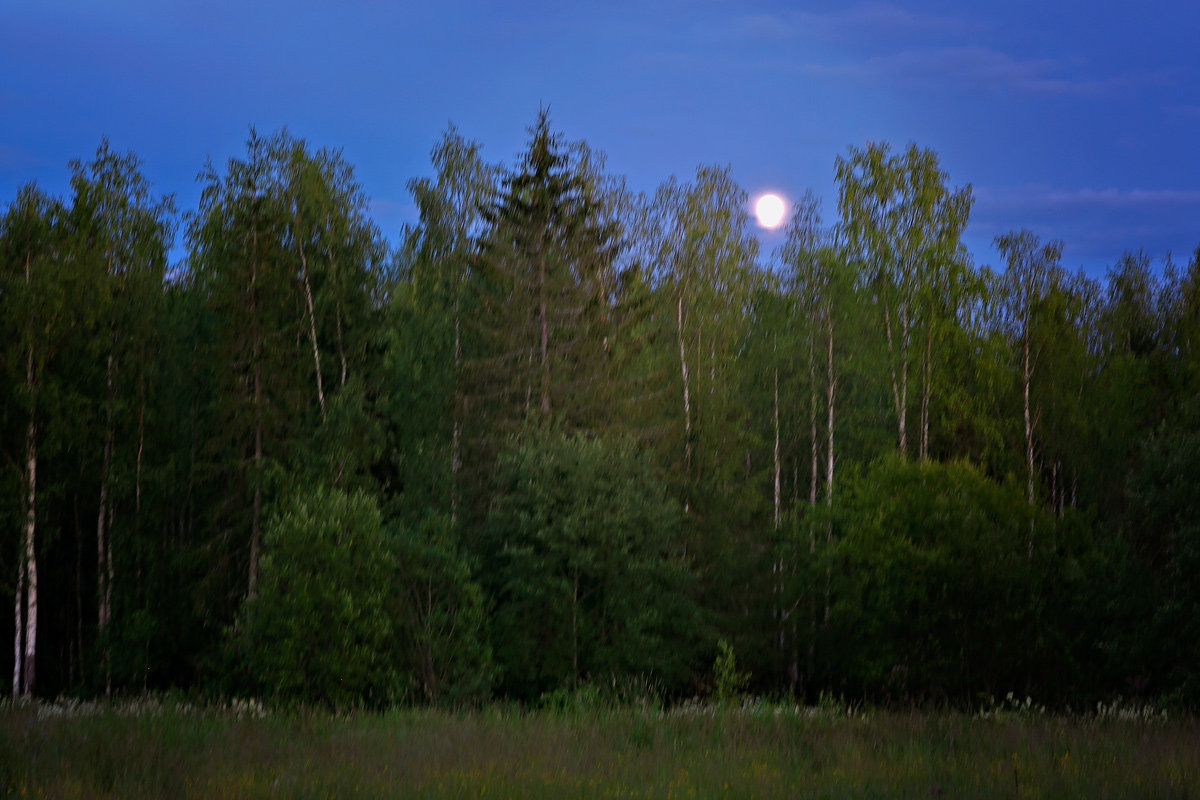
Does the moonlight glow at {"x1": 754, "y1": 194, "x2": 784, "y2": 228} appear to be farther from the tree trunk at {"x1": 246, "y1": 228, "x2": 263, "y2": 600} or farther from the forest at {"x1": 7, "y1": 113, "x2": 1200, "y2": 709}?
the tree trunk at {"x1": 246, "y1": 228, "x2": 263, "y2": 600}

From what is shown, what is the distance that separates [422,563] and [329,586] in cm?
359

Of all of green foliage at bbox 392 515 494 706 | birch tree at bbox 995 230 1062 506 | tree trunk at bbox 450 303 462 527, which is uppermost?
birch tree at bbox 995 230 1062 506

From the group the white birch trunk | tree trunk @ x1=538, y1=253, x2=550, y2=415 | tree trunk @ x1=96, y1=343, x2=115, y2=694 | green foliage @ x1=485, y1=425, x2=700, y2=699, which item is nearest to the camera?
green foliage @ x1=485, y1=425, x2=700, y2=699

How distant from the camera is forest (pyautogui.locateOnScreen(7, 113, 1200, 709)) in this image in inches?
1027

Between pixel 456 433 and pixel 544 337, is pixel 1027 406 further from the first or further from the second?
pixel 456 433

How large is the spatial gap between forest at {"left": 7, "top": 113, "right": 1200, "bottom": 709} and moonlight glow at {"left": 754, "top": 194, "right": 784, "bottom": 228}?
0.63 meters

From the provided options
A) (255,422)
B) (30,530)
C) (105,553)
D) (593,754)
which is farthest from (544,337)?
(593,754)

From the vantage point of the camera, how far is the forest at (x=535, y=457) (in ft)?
85.6

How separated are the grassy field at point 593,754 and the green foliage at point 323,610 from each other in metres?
11.3

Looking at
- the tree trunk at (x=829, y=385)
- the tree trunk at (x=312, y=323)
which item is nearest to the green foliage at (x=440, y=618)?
the tree trunk at (x=312, y=323)

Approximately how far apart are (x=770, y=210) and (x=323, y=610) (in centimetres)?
2305

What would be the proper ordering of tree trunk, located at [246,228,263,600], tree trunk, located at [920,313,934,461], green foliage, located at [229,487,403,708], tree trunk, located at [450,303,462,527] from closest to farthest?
green foliage, located at [229,487,403,708], tree trunk, located at [246,228,263,600], tree trunk, located at [450,303,462,527], tree trunk, located at [920,313,934,461]

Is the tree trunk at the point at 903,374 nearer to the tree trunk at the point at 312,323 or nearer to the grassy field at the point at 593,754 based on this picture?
the tree trunk at the point at 312,323

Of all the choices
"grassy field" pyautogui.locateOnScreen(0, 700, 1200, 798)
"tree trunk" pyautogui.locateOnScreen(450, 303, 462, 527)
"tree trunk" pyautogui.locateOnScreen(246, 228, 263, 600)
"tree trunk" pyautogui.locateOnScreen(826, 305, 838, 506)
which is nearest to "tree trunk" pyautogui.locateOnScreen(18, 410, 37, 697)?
"tree trunk" pyautogui.locateOnScreen(246, 228, 263, 600)
